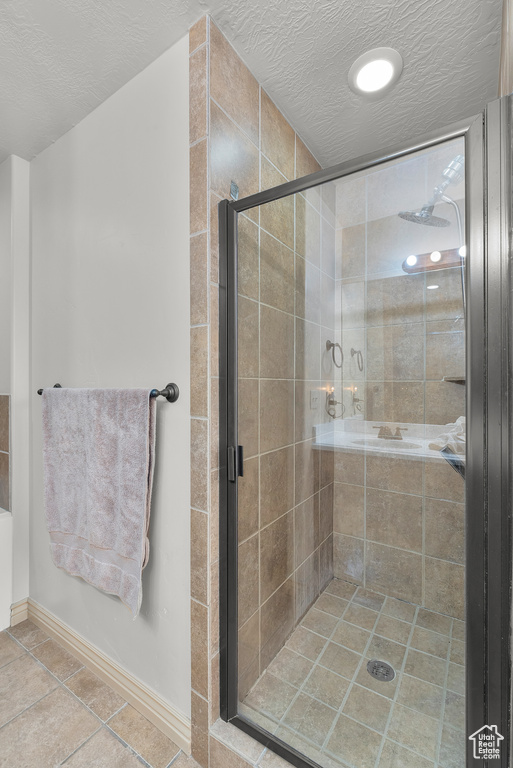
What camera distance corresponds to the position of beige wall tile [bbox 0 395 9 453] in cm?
176

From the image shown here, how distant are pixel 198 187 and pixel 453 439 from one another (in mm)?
993

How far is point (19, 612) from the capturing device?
1712 millimetres

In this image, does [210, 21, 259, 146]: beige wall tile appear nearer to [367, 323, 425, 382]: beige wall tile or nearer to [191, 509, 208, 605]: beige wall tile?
[367, 323, 425, 382]: beige wall tile

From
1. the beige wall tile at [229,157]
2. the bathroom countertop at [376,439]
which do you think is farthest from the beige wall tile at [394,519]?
the beige wall tile at [229,157]

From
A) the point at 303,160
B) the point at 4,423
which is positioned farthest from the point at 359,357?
the point at 4,423

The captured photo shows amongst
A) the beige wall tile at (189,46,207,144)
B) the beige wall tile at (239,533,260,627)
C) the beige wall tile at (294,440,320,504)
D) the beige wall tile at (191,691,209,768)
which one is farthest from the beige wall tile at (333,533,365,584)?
the beige wall tile at (189,46,207,144)

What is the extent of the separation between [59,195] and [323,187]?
126 cm

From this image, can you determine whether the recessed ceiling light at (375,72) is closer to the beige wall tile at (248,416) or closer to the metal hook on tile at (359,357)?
the metal hook on tile at (359,357)

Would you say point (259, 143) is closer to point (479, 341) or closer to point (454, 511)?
point (479, 341)

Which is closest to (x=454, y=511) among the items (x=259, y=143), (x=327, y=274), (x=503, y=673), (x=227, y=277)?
(x=503, y=673)

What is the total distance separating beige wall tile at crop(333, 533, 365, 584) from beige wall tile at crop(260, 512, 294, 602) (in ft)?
0.55

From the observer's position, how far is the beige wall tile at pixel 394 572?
2.92 feet

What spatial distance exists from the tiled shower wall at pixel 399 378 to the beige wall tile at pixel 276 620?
0.26 meters

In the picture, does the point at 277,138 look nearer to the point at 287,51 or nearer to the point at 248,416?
the point at 287,51
